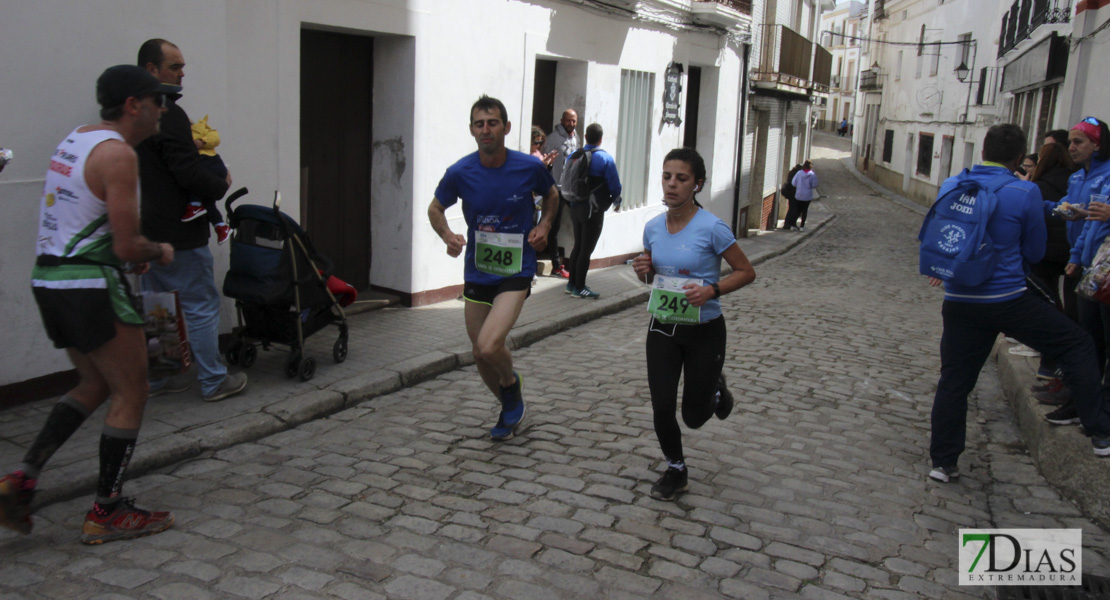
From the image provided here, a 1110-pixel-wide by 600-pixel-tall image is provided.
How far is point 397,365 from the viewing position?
21.4 ft

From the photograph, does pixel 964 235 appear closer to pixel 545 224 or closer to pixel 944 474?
pixel 944 474

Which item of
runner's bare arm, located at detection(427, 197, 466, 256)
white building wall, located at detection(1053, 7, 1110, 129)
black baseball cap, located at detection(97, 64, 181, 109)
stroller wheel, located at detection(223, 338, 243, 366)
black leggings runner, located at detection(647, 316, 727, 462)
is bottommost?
stroller wheel, located at detection(223, 338, 243, 366)

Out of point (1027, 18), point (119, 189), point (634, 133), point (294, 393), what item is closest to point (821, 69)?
point (1027, 18)

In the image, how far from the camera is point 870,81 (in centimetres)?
4347

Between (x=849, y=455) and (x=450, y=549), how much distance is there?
104 inches

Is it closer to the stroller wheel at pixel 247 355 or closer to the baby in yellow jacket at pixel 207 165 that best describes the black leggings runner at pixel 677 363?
the baby in yellow jacket at pixel 207 165

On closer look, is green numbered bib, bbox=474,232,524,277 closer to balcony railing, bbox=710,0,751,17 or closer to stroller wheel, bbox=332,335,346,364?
stroller wheel, bbox=332,335,346,364

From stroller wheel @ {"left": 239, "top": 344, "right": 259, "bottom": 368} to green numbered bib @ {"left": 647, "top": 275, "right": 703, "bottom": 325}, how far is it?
320 centimetres

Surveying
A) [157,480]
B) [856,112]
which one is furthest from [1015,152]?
[856,112]

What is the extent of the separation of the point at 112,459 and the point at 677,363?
8.21ft

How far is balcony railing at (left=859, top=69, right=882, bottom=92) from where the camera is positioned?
139 feet

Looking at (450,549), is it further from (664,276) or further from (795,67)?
(795,67)

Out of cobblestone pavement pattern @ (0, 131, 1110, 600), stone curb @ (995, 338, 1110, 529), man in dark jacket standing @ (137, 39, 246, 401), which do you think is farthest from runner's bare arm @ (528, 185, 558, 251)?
stone curb @ (995, 338, 1110, 529)

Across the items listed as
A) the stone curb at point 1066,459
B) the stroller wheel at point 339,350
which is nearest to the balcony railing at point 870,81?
the stone curb at point 1066,459
